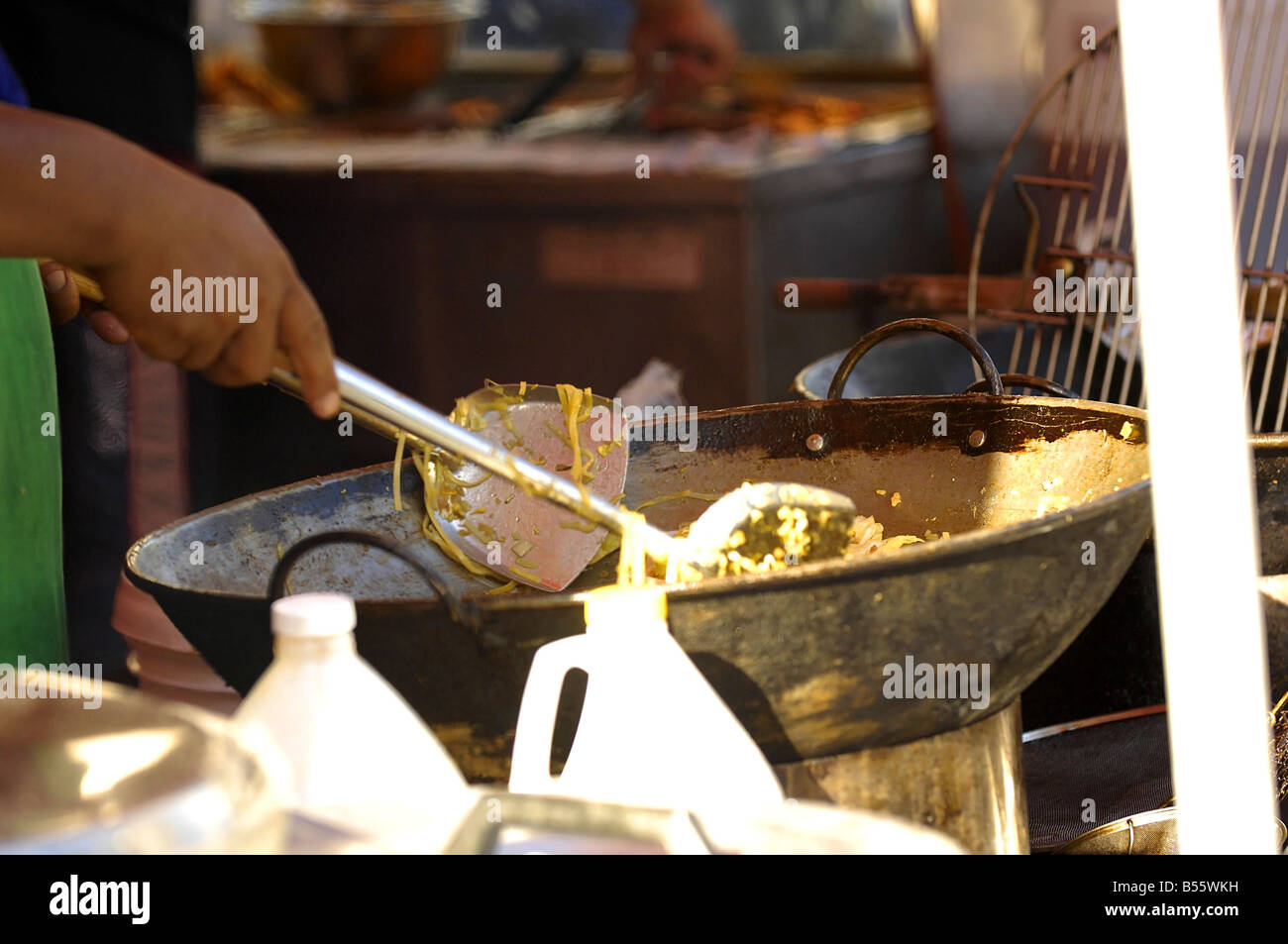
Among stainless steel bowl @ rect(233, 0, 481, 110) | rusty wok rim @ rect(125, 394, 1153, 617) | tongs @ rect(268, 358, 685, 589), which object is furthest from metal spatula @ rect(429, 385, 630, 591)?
stainless steel bowl @ rect(233, 0, 481, 110)

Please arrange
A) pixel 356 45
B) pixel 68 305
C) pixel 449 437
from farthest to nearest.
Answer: pixel 356 45 → pixel 68 305 → pixel 449 437

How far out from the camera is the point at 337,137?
3412 mm

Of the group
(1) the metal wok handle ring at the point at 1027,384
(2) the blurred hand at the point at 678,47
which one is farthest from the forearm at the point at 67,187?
(2) the blurred hand at the point at 678,47

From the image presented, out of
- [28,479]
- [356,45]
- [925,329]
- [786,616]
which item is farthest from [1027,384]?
[356,45]

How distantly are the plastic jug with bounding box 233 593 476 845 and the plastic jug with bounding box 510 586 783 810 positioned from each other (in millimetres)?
97

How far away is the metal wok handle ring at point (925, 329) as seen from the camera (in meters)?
Result: 1.10

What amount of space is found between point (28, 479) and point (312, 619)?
718 mm

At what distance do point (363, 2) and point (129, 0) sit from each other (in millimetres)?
1216

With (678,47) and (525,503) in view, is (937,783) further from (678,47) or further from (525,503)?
(678,47)

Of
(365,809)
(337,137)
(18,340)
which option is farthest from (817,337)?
(365,809)

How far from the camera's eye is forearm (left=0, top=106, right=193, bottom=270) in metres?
0.70

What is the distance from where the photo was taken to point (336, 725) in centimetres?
64

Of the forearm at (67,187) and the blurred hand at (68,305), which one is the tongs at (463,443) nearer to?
the forearm at (67,187)

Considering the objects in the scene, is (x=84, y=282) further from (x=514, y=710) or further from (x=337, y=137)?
(x=337, y=137)
